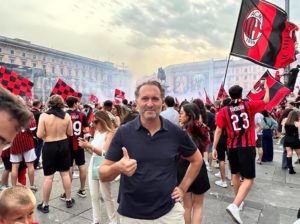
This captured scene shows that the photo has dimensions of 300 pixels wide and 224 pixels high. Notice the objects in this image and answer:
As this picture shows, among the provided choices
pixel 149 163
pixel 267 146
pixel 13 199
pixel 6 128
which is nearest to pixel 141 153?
pixel 149 163

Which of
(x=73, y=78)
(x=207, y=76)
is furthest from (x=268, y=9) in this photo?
(x=207, y=76)

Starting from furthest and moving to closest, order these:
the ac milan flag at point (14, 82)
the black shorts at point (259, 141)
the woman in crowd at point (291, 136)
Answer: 1. the black shorts at point (259, 141)
2. the ac milan flag at point (14, 82)
3. the woman in crowd at point (291, 136)

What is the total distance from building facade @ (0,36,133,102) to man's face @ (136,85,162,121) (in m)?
66.0

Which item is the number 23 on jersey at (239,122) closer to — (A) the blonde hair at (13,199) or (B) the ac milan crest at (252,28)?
(B) the ac milan crest at (252,28)

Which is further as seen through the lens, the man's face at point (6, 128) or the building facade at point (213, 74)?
the building facade at point (213, 74)

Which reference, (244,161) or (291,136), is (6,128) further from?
(291,136)

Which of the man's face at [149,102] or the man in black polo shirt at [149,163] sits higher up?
the man's face at [149,102]

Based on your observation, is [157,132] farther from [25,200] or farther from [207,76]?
[207,76]

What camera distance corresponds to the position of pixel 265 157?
7953 millimetres

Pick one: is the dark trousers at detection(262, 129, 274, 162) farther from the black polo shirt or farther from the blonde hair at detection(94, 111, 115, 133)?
the black polo shirt

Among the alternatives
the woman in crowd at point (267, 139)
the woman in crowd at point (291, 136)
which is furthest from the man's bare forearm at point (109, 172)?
the woman in crowd at point (267, 139)

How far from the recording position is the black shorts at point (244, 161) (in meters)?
4.12

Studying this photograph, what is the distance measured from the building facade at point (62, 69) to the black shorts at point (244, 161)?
2529 inches

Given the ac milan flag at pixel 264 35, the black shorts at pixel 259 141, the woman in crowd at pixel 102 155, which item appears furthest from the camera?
the black shorts at pixel 259 141
